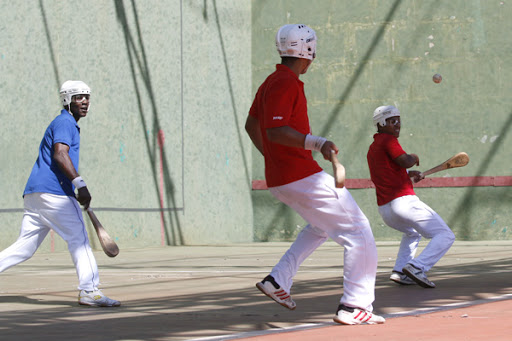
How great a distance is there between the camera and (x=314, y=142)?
17.0ft

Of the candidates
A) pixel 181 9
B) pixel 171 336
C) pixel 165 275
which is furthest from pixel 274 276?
pixel 181 9

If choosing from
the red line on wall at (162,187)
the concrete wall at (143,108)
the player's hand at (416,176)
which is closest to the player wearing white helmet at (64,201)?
the player's hand at (416,176)

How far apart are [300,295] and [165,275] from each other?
9.30 feet

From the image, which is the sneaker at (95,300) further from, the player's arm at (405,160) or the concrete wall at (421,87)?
the concrete wall at (421,87)

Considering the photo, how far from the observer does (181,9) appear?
56.1 ft

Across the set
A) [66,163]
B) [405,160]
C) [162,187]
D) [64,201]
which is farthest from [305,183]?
[162,187]

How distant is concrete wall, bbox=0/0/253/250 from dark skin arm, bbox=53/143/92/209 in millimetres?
6978

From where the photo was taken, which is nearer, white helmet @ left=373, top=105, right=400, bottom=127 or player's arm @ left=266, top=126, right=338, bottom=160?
player's arm @ left=266, top=126, right=338, bottom=160

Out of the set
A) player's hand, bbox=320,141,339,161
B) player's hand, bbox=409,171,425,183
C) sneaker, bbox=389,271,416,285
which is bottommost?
→ sneaker, bbox=389,271,416,285

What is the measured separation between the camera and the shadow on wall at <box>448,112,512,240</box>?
55.6ft

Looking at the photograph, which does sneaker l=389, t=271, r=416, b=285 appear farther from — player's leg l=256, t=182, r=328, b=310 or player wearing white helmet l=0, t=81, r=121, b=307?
player wearing white helmet l=0, t=81, r=121, b=307

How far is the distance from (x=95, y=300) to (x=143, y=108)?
954cm

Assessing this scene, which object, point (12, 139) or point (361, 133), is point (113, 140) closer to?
point (12, 139)

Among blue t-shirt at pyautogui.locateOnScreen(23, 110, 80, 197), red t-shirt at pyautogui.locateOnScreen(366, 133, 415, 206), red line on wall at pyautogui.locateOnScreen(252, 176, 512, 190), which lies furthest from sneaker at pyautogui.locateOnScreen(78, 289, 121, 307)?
red line on wall at pyautogui.locateOnScreen(252, 176, 512, 190)
